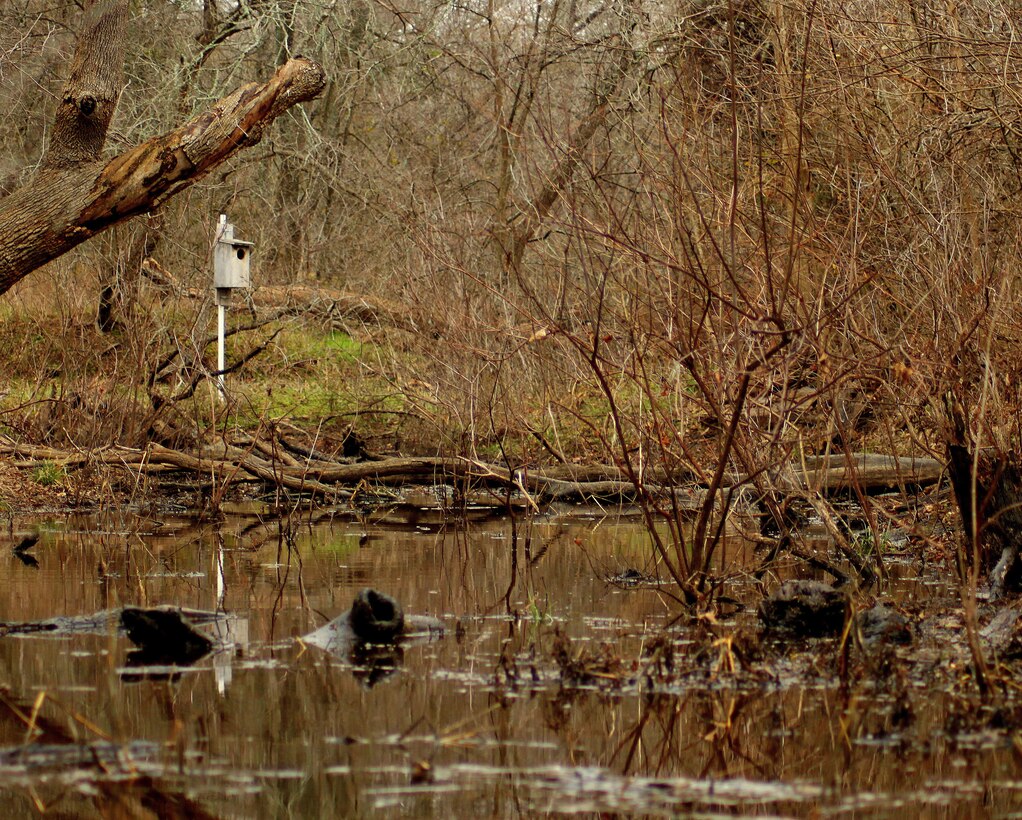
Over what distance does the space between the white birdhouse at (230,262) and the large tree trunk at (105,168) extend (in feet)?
18.1

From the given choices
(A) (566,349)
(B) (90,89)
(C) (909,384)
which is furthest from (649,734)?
(B) (90,89)

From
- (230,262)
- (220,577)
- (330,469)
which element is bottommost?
(220,577)

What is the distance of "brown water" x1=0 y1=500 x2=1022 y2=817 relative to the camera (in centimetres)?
373

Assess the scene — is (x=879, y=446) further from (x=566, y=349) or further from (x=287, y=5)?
(x=287, y=5)

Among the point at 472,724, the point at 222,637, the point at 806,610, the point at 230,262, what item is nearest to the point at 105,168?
the point at 222,637

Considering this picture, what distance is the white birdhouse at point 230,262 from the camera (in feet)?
51.5

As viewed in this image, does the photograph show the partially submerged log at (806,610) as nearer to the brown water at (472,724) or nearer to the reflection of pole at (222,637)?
the brown water at (472,724)

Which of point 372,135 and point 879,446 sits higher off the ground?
point 372,135

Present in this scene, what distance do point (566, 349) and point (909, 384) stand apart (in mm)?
2691

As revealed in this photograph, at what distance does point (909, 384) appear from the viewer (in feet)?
24.5

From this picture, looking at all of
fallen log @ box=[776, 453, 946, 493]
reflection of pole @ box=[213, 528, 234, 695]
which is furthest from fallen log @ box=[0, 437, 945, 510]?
reflection of pole @ box=[213, 528, 234, 695]

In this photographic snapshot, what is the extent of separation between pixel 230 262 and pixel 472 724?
12014 millimetres

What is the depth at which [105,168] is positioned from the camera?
31.3 feet

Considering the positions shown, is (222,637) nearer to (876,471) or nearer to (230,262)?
(876,471)
